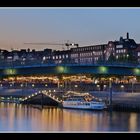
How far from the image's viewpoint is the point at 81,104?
42.9 feet

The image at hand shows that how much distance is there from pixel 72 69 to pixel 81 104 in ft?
6.34

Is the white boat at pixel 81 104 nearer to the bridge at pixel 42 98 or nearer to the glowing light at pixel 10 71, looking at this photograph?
the bridge at pixel 42 98

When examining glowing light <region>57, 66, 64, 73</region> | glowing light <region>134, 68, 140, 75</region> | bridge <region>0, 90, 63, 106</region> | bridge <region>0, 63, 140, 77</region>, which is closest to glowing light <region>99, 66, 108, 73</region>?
bridge <region>0, 63, 140, 77</region>

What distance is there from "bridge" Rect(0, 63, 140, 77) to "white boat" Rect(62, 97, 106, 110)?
1151mm

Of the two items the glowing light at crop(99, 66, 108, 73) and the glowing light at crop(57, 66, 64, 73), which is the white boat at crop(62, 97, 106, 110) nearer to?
the glowing light at crop(99, 66, 108, 73)

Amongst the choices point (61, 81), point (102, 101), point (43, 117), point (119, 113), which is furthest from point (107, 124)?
point (61, 81)

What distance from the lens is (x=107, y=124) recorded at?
8.51 metres

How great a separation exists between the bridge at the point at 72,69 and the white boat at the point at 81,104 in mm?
1151

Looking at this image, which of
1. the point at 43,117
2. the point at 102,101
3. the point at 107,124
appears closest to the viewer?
the point at 107,124

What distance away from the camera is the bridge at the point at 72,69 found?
11.1 m
